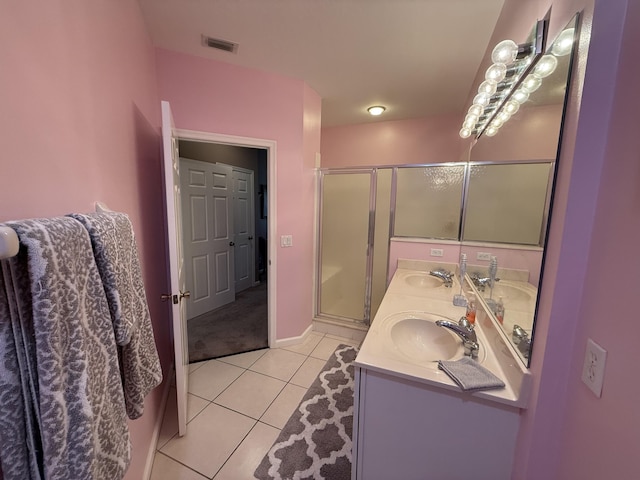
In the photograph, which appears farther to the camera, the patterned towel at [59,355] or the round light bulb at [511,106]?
the round light bulb at [511,106]

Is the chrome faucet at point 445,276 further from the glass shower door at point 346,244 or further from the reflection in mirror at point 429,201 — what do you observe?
the glass shower door at point 346,244

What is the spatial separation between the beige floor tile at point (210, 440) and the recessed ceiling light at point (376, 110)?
302 centimetres

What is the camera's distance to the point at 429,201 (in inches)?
96.3

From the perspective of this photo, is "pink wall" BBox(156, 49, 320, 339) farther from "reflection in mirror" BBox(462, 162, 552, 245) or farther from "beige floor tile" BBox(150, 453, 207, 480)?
"reflection in mirror" BBox(462, 162, 552, 245)

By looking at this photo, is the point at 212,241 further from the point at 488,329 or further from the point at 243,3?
the point at 488,329

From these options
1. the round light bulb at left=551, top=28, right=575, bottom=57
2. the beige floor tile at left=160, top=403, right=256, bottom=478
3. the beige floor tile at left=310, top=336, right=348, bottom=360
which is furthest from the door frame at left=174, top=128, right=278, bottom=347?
the round light bulb at left=551, top=28, right=575, bottom=57

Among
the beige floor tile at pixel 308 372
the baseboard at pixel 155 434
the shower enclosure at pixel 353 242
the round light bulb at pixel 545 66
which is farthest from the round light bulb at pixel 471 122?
the baseboard at pixel 155 434

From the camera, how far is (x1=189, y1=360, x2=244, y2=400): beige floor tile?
74.1 inches

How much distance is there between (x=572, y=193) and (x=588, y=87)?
0.26 m

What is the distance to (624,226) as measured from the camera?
1.80 feet

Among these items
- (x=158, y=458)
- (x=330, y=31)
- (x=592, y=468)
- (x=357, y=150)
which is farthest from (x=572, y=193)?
(x=357, y=150)

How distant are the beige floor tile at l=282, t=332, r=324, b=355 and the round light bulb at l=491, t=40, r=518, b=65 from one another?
7.95 ft

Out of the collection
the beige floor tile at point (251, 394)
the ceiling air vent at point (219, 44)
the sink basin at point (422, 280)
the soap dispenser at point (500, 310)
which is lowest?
the beige floor tile at point (251, 394)

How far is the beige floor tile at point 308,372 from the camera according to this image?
1.99 m
